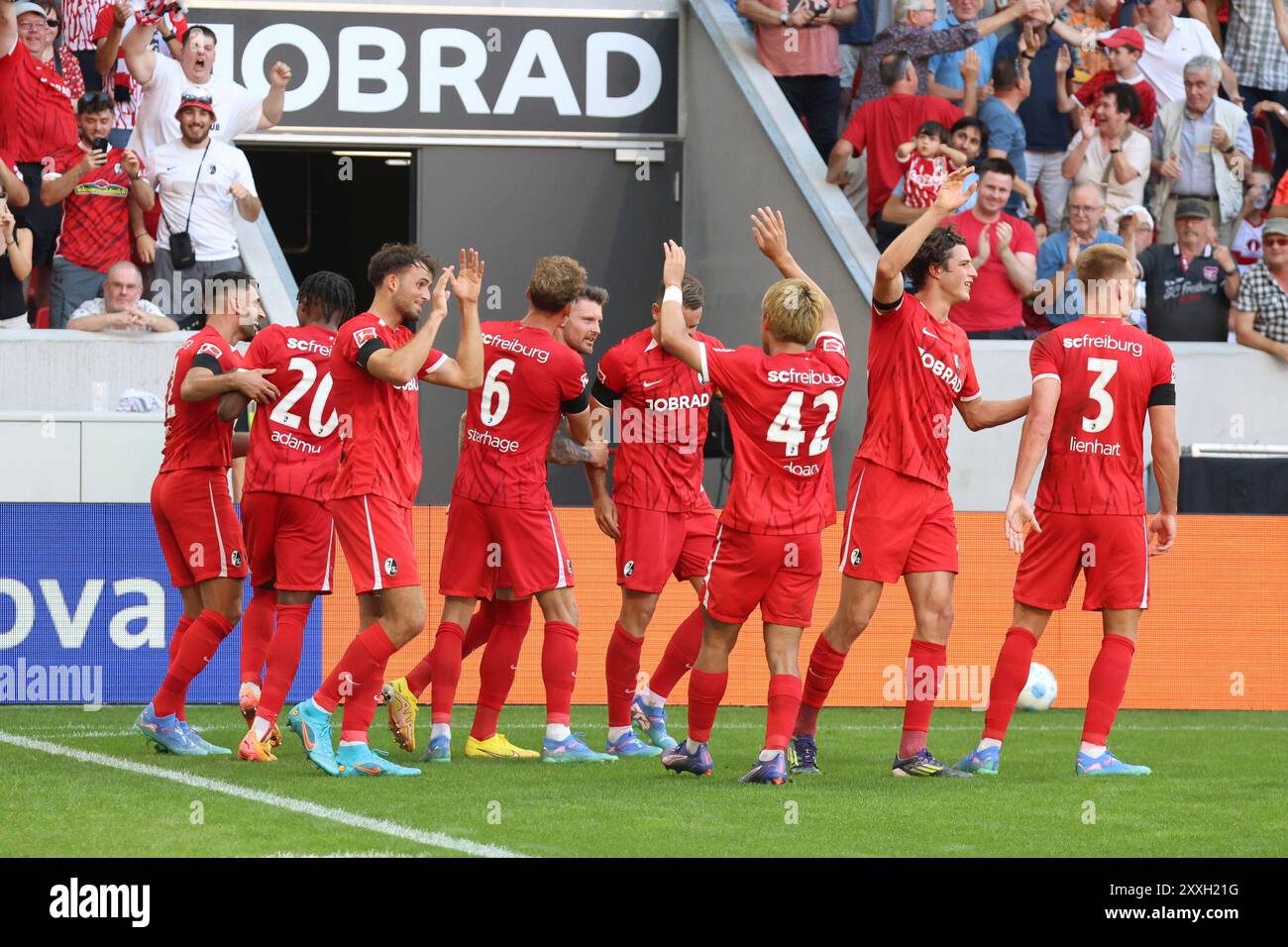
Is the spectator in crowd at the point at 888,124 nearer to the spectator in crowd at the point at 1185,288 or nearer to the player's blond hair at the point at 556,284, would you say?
the spectator in crowd at the point at 1185,288

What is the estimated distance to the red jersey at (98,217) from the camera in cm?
1450

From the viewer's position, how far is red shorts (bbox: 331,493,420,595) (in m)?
8.23

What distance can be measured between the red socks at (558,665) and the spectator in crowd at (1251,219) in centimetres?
936

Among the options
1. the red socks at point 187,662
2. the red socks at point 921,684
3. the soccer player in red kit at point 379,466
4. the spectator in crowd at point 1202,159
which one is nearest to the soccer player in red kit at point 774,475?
the red socks at point 921,684

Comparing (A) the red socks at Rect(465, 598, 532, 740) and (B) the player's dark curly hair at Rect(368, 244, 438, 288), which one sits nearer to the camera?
(B) the player's dark curly hair at Rect(368, 244, 438, 288)

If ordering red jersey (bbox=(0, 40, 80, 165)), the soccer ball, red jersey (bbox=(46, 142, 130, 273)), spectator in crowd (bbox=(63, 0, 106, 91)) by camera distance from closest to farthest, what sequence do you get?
the soccer ball → red jersey (bbox=(46, 142, 130, 273)) → red jersey (bbox=(0, 40, 80, 165)) → spectator in crowd (bbox=(63, 0, 106, 91))

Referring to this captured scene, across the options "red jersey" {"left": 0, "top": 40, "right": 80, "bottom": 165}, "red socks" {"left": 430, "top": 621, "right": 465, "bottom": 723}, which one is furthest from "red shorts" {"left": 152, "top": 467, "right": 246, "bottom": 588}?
"red jersey" {"left": 0, "top": 40, "right": 80, "bottom": 165}

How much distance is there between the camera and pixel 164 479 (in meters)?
9.35

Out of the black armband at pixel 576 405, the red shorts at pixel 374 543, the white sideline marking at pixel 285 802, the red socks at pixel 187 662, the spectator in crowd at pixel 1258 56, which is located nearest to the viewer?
the white sideline marking at pixel 285 802

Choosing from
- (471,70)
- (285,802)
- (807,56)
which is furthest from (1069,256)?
(285,802)

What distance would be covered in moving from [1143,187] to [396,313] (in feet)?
31.3

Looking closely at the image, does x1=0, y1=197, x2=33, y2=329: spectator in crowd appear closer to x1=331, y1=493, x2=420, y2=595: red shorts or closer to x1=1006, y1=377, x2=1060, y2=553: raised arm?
x1=331, y1=493, x2=420, y2=595: red shorts

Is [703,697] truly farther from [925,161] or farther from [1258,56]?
[1258,56]

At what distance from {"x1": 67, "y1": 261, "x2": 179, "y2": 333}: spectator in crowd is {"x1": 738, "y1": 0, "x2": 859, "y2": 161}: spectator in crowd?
221 inches
